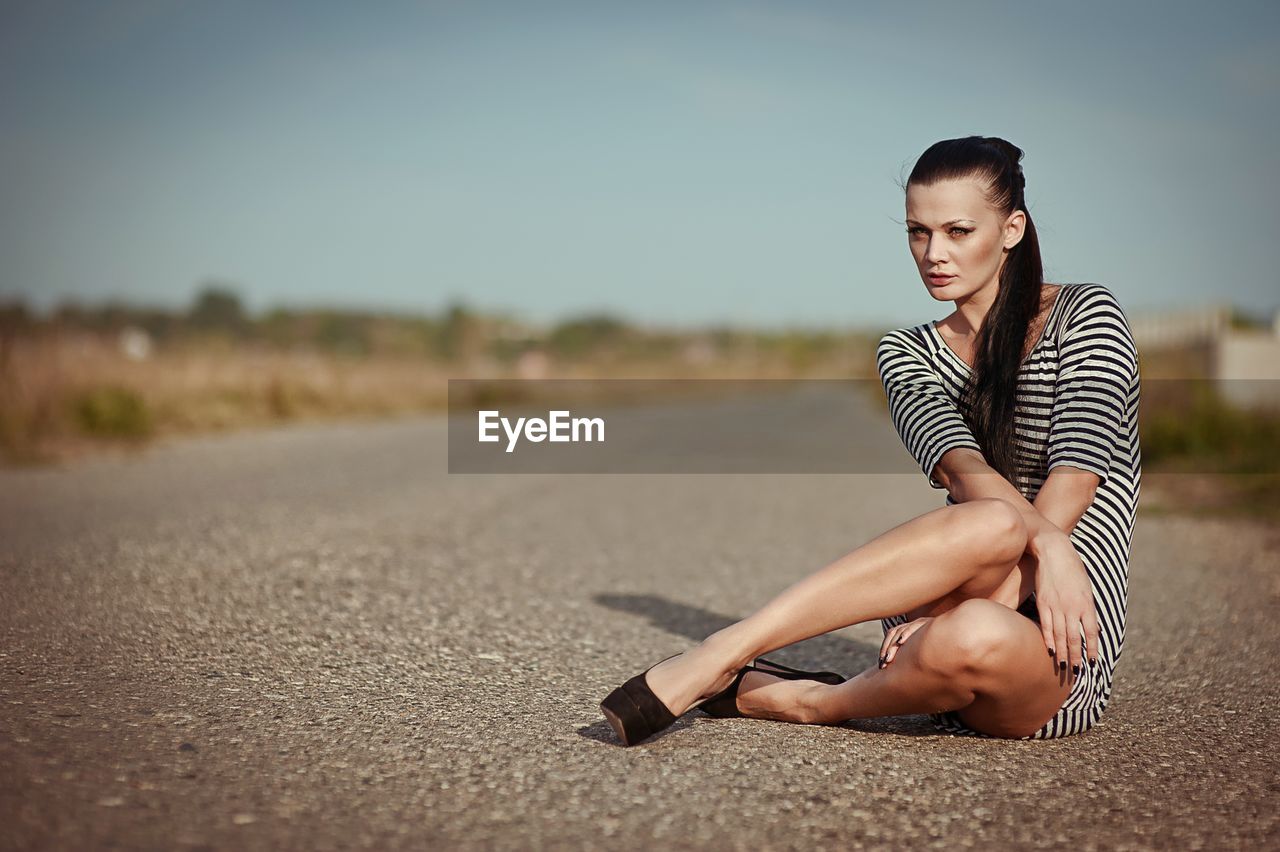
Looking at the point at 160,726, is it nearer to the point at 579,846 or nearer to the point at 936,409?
the point at 579,846

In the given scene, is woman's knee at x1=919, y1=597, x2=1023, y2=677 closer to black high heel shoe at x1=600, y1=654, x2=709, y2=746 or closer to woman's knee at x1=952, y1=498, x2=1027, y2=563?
woman's knee at x1=952, y1=498, x2=1027, y2=563

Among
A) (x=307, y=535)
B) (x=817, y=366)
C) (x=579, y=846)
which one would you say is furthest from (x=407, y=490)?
(x=817, y=366)

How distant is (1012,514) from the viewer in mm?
2389

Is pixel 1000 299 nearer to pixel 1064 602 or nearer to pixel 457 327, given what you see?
pixel 1064 602

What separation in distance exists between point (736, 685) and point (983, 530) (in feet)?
2.45

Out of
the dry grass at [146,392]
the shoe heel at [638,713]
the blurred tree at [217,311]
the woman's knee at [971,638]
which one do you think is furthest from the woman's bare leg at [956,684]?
the blurred tree at [217,311]

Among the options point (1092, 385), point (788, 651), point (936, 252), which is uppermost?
point (936, 252)

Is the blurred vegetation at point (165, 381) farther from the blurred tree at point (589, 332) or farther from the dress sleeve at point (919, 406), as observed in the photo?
the blurred tree at point (589, 332)

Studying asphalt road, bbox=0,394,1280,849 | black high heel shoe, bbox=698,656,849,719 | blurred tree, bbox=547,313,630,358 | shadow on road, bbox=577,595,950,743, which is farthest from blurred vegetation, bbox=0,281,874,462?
blurred tree, bbox=547,313,630,358

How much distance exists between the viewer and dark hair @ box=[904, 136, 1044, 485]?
2.71m

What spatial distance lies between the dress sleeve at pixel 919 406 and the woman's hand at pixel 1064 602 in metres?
0.39

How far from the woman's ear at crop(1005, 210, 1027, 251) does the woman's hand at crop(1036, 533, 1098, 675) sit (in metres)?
0.82

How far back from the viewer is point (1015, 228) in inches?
109

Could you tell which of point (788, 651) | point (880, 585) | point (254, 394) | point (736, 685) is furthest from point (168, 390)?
point (880, 585)
